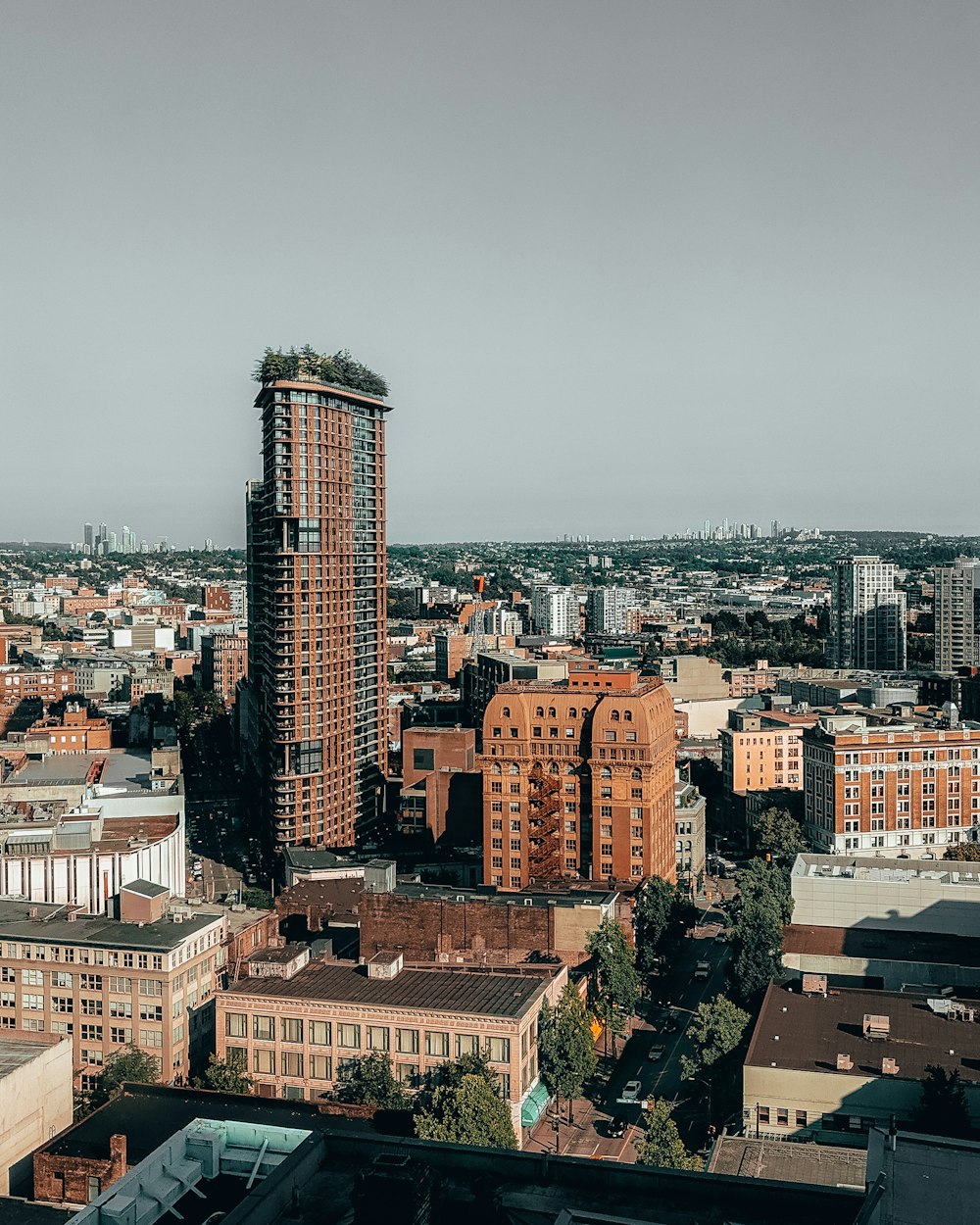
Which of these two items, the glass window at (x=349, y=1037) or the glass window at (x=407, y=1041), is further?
the glass window at (x=349, y=1037)

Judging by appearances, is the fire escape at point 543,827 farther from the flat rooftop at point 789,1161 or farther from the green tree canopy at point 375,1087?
the flat rooftop at point 789,1161

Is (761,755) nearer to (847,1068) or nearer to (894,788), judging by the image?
(894,788)

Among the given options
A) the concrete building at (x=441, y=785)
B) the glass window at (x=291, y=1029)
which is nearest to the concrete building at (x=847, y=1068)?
the glass window at (x=291, y=1029)

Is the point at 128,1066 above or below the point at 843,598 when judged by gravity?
below

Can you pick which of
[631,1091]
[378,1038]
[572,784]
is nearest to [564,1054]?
[631,1091]

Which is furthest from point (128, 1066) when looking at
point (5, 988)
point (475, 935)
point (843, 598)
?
point (843, 598)

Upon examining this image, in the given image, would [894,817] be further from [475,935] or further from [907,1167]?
[907,1167]
